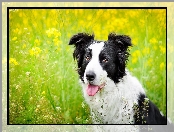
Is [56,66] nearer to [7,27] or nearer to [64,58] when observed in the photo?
[64,58]

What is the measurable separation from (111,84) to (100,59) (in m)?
0.41

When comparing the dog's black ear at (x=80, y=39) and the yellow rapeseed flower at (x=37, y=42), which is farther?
the yellow rapeseed flower at (x=37, y=42)

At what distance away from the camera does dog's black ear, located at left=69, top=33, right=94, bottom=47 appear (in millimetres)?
6422

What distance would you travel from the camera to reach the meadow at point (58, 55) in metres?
6.98

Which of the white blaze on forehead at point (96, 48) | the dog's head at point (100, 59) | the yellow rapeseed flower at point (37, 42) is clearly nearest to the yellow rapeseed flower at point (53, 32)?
the yellow rapeseed flower at point (37, 42)

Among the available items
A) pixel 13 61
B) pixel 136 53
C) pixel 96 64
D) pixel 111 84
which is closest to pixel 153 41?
pixel 136 53

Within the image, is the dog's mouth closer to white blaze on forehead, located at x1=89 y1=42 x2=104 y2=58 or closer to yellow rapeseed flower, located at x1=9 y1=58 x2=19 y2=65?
white blaze on forehead, located at x1=89 y1=42 x2=104 y2=58

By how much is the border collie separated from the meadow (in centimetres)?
58

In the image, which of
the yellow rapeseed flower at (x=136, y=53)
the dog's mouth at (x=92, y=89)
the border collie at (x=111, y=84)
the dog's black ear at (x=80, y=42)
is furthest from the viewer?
the yellow rapeseed flower at (x=136, y=53)

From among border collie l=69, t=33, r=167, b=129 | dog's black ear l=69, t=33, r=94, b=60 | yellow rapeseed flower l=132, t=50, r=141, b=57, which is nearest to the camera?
border collie l=69, t=33, r=167, b=129

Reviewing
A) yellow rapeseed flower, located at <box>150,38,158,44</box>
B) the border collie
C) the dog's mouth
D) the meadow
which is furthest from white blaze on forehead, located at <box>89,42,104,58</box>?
yellow rapeseed flower, located at <box>150,38,158,44</box>

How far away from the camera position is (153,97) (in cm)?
694

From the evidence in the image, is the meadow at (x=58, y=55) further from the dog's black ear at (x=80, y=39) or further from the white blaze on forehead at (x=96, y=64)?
the white blaze on forehead at (x=96, y=64)

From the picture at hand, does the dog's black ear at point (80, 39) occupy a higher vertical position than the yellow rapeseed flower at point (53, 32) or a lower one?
lower
